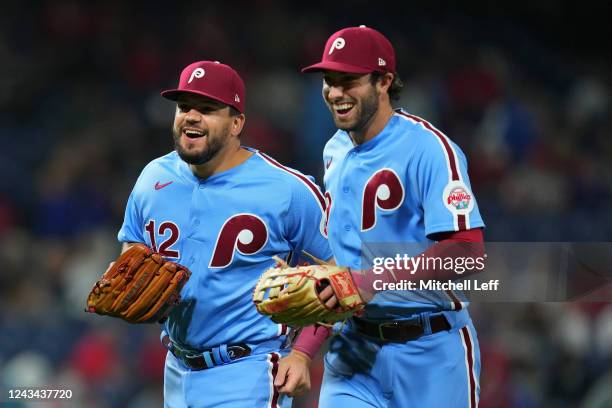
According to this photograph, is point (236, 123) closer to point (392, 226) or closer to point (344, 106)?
point (344, 106)

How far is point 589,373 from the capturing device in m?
5.93

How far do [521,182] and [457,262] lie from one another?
4.42m

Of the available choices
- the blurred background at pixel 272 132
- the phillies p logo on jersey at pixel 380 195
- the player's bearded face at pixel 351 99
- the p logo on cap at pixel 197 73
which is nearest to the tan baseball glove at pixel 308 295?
the phillies p logo on jersey at pixel 380 195

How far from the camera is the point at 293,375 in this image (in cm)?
353

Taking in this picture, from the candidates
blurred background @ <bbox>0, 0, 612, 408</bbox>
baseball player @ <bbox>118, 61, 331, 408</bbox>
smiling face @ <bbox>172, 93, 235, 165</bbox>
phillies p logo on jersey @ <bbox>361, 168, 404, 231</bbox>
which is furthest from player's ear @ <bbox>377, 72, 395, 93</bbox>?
blurred background @ <bbox>0, 0, 612, 408</bbox>

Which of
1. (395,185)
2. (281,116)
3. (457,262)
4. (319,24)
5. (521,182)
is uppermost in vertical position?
(319,24)

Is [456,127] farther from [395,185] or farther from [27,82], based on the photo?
[395,185]

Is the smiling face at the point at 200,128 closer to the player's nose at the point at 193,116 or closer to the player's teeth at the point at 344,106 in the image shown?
the player's nose at the point at 193,116

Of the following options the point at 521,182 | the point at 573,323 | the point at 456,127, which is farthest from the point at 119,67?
the point at 573,323

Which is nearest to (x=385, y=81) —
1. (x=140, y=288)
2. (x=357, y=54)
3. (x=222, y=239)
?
(x=357, y=54)

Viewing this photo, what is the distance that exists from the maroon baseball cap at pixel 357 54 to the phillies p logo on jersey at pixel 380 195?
1.15 ft

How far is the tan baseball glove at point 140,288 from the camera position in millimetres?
3504

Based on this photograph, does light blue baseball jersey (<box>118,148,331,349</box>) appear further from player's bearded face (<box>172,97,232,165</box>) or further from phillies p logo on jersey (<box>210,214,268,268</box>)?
player's bearded face (<box>172,97,232,165</box>)

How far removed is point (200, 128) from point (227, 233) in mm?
374
